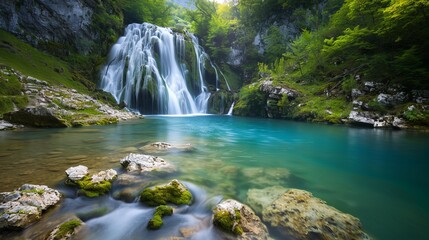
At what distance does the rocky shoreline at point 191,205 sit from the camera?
3.06 meters

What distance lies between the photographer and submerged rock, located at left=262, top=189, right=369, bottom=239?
3.06m

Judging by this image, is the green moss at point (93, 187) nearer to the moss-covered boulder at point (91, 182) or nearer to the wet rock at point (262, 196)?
the moss-covered boulder at point (91, 182)

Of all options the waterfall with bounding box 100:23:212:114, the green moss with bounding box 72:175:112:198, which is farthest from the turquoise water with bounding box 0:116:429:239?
the waterfall with bounding box 100:23:212:114

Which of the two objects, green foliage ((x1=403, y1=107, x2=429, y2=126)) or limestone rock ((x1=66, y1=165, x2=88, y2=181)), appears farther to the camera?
green foliage ((x1=403, y1=107, x2=429, y2=126))

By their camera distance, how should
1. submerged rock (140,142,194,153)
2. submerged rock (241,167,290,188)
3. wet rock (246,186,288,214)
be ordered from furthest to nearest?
submerged rock (140,142,194,153), submerged rock (241,167,290,188), wet rock (246,186,288,214)

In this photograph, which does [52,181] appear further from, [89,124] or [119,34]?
[119,34]

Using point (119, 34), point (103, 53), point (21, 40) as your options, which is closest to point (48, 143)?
point (21, 40)

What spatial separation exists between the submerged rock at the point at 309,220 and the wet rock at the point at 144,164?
287 centimetres

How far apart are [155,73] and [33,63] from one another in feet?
37.9

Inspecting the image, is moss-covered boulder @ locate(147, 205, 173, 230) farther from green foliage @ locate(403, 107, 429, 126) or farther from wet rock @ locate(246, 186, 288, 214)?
green foliage @ locate(403, 107, 429, 126)

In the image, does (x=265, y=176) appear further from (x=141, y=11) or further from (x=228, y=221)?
(x=141, y=11)

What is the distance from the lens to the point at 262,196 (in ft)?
13.8

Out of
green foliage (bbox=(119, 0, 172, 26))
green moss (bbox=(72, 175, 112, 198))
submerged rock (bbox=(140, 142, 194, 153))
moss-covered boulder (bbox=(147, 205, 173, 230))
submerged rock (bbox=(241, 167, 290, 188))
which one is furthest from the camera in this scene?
green foliage (bbox=(119, 0, 172, 26))

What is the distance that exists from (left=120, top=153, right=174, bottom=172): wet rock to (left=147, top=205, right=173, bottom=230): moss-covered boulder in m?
1.80
